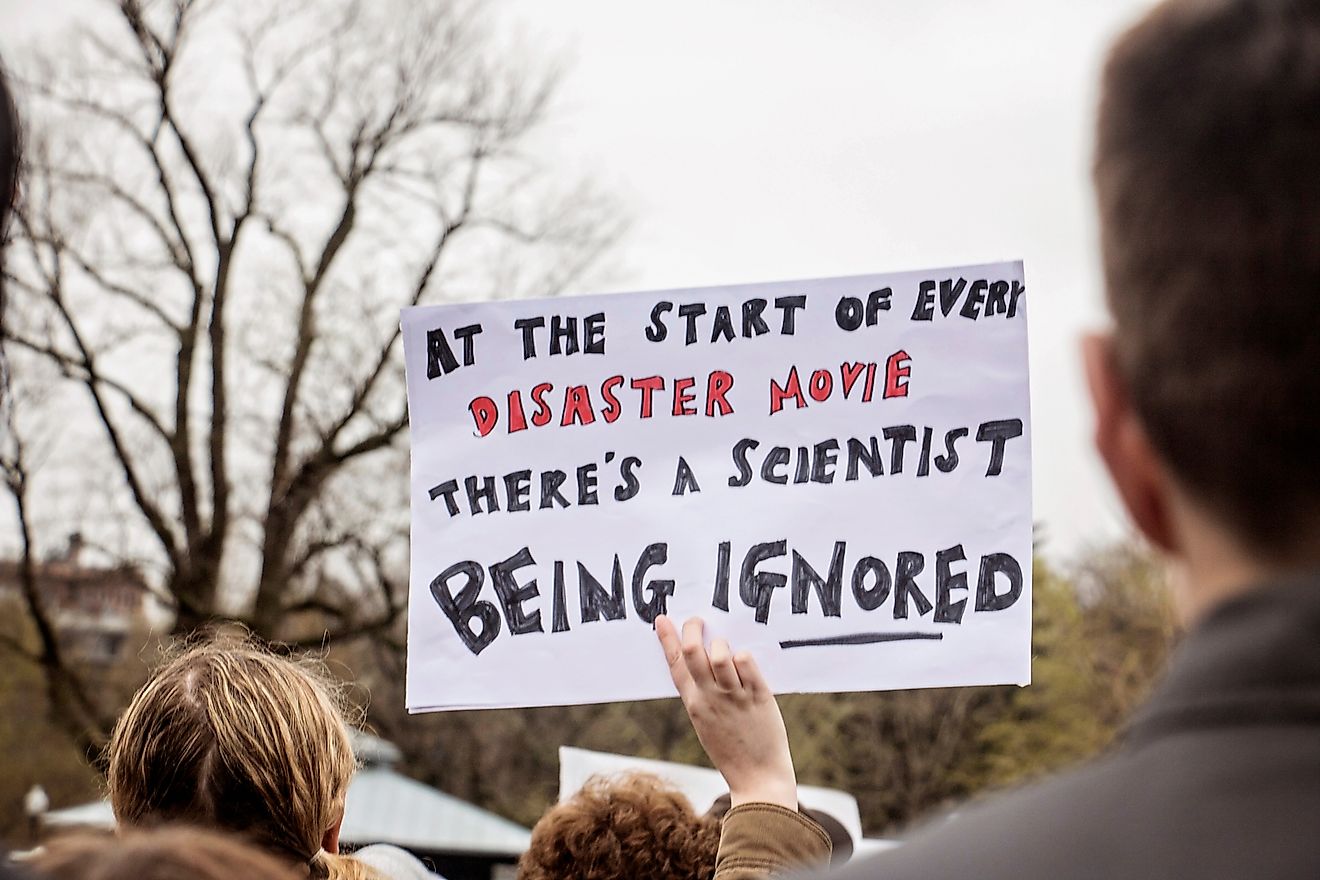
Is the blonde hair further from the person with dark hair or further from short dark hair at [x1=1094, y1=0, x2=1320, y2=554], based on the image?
short dark hair at [x1=1094, y1=0, x2=1320, y2=554]

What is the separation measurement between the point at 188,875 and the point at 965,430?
1.81m

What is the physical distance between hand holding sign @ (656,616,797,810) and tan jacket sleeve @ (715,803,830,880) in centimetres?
3

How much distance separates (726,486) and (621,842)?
2.20 ft

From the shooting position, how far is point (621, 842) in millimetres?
2566

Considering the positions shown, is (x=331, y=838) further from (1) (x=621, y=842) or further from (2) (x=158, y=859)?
(2) (x=158, y=859)

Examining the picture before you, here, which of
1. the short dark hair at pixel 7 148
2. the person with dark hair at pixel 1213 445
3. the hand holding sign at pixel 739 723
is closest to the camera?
the person with dark hair at pixel 1213 445

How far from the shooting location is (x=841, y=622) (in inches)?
103

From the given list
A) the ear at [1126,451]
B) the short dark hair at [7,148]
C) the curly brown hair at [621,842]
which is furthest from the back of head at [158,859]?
the curly brown hair at [621,842]

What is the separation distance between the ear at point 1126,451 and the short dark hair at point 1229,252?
21 mm

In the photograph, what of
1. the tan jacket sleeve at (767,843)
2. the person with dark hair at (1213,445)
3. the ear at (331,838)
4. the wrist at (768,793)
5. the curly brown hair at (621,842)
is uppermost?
the person with dark hair at (1213,445)

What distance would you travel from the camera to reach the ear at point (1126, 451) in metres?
1.01

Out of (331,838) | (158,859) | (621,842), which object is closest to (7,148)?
(158,859)

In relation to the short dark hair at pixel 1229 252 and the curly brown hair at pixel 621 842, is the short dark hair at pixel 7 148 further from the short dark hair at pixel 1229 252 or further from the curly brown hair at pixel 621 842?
the curly brown hair at pixel 621 842

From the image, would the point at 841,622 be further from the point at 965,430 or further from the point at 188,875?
the point at 188,875
